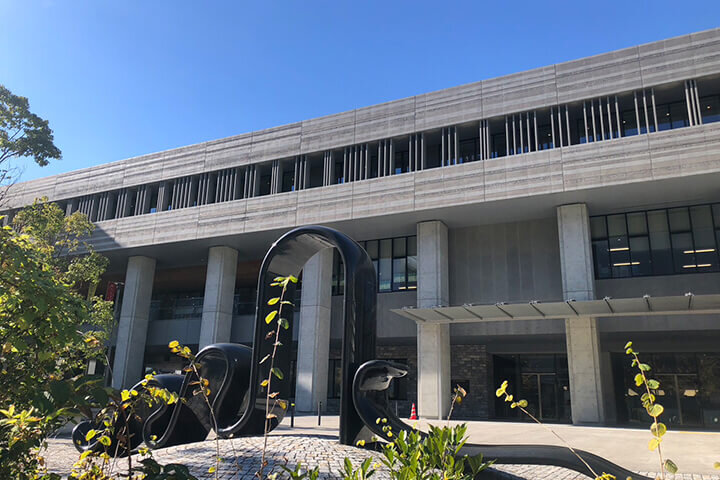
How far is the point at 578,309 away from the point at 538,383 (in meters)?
8.30

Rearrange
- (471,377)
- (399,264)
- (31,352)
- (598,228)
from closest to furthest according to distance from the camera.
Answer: (31,352) → (598,228) → (399,264) → (471,377)

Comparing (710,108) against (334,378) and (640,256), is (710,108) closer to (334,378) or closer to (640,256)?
(640,256)

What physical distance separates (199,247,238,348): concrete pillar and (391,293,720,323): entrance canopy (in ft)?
37.5

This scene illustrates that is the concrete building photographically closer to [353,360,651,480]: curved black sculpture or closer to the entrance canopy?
the entrance canopy

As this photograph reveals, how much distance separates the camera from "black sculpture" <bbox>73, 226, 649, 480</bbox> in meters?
7.93

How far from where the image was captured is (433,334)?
23031 mm

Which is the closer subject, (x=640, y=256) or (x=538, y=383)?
(x=640, y=256)

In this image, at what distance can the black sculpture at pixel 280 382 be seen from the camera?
793 centimetres

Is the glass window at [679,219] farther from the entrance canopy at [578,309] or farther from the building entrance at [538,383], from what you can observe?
the building entrance at [538,383]

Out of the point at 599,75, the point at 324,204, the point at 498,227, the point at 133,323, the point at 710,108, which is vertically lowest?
the point at 133,323

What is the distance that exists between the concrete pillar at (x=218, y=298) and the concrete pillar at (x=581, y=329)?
17.3m

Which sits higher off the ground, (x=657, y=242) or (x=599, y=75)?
(x=599, y=75)

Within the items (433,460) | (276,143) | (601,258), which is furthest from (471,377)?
(433,460)

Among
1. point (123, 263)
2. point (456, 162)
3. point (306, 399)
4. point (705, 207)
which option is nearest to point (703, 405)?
point (705, 207)
